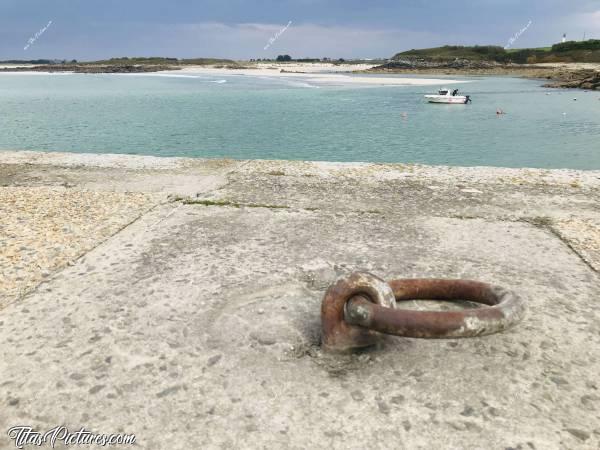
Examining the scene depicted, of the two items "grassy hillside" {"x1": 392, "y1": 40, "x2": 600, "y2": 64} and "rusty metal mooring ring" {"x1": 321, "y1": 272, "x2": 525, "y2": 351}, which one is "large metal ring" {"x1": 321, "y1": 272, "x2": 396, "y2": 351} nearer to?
"rusty metal mooring ring" {"x1": 321, "y1": 272, "x2": 525, "y2": 351}

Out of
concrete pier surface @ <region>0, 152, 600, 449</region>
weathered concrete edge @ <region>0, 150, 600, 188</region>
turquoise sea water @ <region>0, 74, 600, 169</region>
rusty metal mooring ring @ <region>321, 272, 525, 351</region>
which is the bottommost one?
turquoise sea water @ <region>0, 74, 600, 169</region>

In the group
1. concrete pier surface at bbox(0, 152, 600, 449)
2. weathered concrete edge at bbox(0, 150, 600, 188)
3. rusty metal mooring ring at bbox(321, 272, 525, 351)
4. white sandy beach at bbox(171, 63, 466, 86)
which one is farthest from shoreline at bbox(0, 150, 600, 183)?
white sandy beach at bbox(171, 63, 466, 86)

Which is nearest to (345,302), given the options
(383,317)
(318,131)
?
(383,317)

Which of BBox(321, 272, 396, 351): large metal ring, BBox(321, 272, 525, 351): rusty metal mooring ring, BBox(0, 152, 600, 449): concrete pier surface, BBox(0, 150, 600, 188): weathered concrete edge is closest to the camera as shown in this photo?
BBox(0, 152, 600, 449): concrete pier surface

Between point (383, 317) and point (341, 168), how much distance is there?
4.66m

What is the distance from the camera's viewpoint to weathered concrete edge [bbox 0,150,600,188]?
19.5ft

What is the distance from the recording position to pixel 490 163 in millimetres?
16812

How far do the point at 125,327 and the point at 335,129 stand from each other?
889 inches

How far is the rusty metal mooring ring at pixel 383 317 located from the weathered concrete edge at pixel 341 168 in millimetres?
3805

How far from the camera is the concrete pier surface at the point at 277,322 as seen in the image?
1.90 metres

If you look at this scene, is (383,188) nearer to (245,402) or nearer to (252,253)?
(252,253)

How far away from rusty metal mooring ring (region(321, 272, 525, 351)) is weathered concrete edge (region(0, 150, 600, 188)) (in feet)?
12.5

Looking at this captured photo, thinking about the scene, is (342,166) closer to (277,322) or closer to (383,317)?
(277,322)

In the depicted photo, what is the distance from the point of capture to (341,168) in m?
6.59
